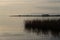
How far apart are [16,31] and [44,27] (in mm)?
225

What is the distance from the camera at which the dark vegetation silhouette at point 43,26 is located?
0.84m

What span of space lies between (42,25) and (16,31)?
0.21m

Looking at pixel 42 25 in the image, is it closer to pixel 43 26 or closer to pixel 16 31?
pixel 43 26

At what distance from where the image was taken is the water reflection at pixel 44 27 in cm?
84

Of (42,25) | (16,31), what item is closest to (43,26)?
(42,25)

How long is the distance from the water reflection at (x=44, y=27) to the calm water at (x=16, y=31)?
2cm

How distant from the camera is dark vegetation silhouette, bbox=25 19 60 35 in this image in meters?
0.84

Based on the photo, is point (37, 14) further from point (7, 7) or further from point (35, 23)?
point (7, 7)

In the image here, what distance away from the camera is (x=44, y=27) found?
852 mm

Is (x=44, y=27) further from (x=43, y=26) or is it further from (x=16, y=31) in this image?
(x=16, y=31)

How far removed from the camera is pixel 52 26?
0.84 metres

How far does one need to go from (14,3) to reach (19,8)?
2.3 inches

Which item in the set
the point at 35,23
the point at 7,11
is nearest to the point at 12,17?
the point at 7,11

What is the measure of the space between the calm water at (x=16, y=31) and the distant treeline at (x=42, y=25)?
0.11ft
